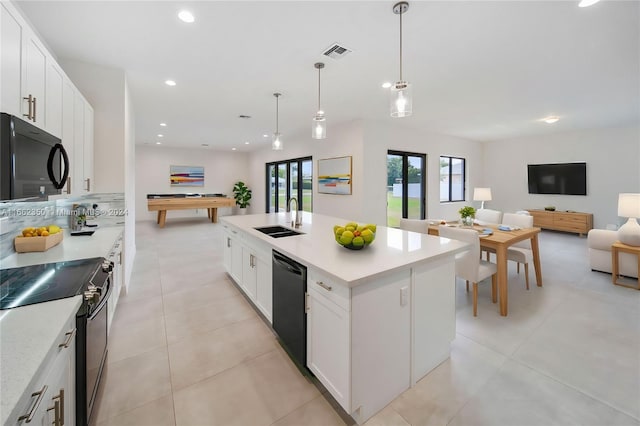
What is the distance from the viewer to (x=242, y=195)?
9.91m

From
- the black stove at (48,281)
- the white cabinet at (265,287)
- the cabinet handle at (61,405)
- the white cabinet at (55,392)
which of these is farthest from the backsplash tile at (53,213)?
the white cabinet at (265,287)

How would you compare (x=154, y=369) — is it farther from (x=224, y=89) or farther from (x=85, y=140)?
(x=224, y=89)

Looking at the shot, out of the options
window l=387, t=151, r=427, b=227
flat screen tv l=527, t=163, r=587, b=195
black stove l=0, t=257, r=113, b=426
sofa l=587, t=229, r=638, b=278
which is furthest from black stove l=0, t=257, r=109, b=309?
flat screen tv l=527, t=163, r=587, b=195

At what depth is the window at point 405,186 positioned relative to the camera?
602 cm

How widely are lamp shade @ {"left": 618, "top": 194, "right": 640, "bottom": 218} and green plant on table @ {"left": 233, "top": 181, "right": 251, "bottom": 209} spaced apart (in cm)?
925

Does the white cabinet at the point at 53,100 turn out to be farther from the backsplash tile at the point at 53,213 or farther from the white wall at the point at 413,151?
the white wall at the point at 413,151

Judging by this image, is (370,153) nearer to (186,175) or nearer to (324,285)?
A: (324,285)

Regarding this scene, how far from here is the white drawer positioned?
142 centimetres

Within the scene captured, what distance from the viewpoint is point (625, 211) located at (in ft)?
10.9

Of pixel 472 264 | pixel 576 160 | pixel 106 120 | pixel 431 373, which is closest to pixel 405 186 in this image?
pixel 472 264

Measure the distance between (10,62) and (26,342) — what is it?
4.79ft

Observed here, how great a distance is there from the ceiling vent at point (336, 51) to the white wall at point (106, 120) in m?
2.35

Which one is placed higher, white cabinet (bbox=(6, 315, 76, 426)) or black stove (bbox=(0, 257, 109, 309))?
black stove (bbox=(0, 257, 109, 309))

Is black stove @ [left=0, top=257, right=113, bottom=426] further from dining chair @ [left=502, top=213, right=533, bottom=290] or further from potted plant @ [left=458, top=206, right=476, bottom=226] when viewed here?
dining chair @ [left=502, top=213, right=533, bottom=290]
